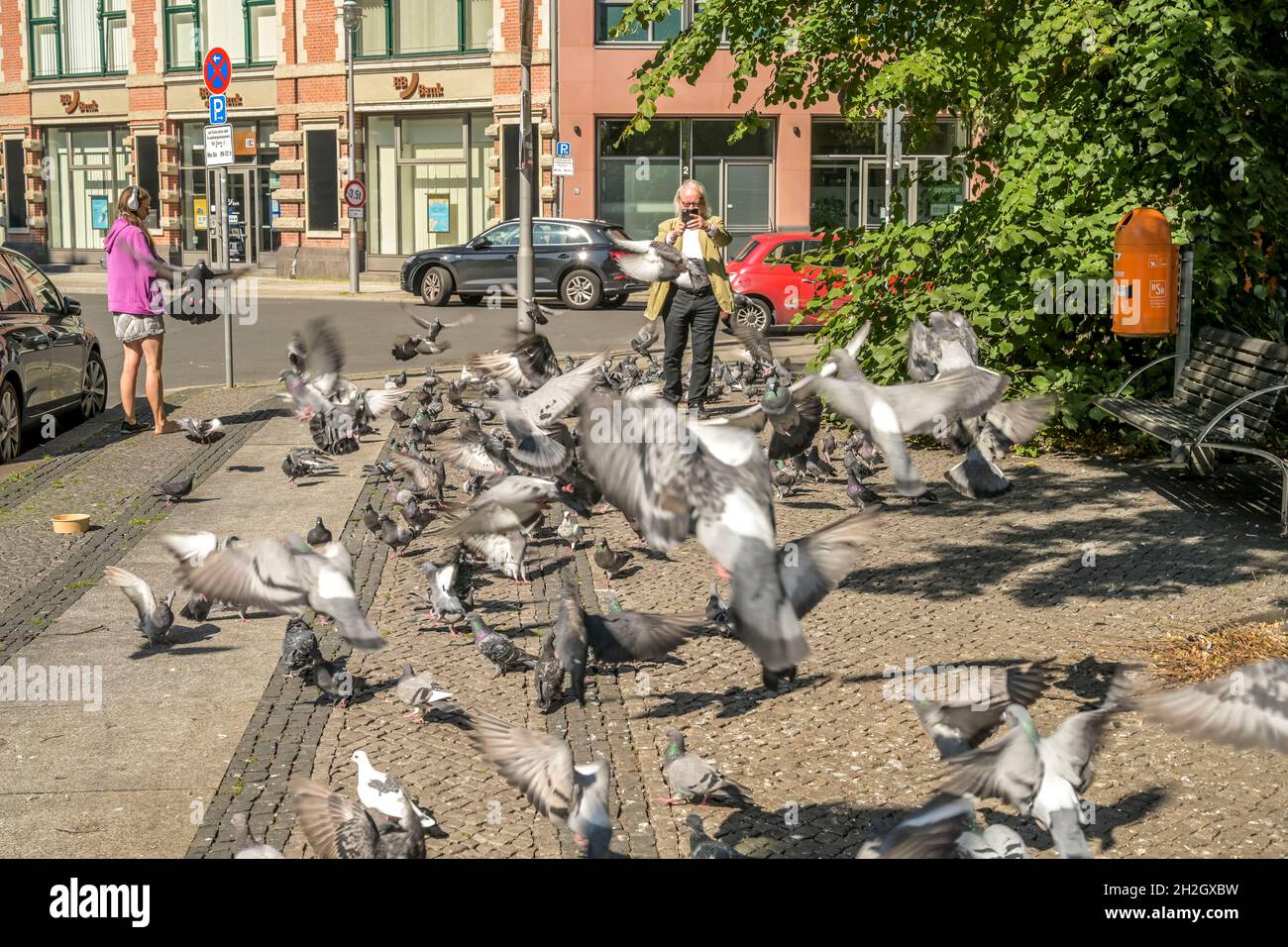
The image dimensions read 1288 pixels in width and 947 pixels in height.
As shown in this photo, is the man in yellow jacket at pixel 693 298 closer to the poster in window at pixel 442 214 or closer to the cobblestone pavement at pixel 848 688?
A: the cobblestone pavement at pixel 848 688

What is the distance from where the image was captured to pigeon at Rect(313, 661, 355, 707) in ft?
20.9

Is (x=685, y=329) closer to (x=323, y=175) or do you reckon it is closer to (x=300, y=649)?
(x=300, y=649)

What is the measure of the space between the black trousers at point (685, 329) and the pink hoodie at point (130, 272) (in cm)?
446

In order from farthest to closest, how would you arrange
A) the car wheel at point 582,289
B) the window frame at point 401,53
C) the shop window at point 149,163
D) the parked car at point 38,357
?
the shop window at point 149,163, the window frame at point 401,53, the car wheel at point 582,289, the parked car at point 38,357

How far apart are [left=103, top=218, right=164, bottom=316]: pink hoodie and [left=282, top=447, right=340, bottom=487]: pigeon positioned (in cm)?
260

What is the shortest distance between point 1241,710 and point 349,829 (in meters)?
2.70

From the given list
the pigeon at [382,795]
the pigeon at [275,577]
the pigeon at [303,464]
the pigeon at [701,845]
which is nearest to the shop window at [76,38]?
the pigeon at [303,464]

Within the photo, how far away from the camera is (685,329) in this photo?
12.3 m

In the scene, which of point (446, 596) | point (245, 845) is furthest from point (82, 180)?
point (245, 845)

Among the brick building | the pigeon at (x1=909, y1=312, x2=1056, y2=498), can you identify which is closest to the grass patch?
the pigeon at (x1=909, y1=312, x2=1056, y2=498)

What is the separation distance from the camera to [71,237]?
44.1 metres

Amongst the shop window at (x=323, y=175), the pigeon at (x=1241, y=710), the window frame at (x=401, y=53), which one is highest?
the window frame at (x=401, y=53)

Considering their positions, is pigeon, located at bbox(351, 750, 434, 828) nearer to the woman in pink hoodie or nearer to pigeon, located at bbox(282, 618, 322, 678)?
pigeon, located at bbox(282, 618, 322, 678)

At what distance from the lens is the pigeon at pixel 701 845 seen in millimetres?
4441
